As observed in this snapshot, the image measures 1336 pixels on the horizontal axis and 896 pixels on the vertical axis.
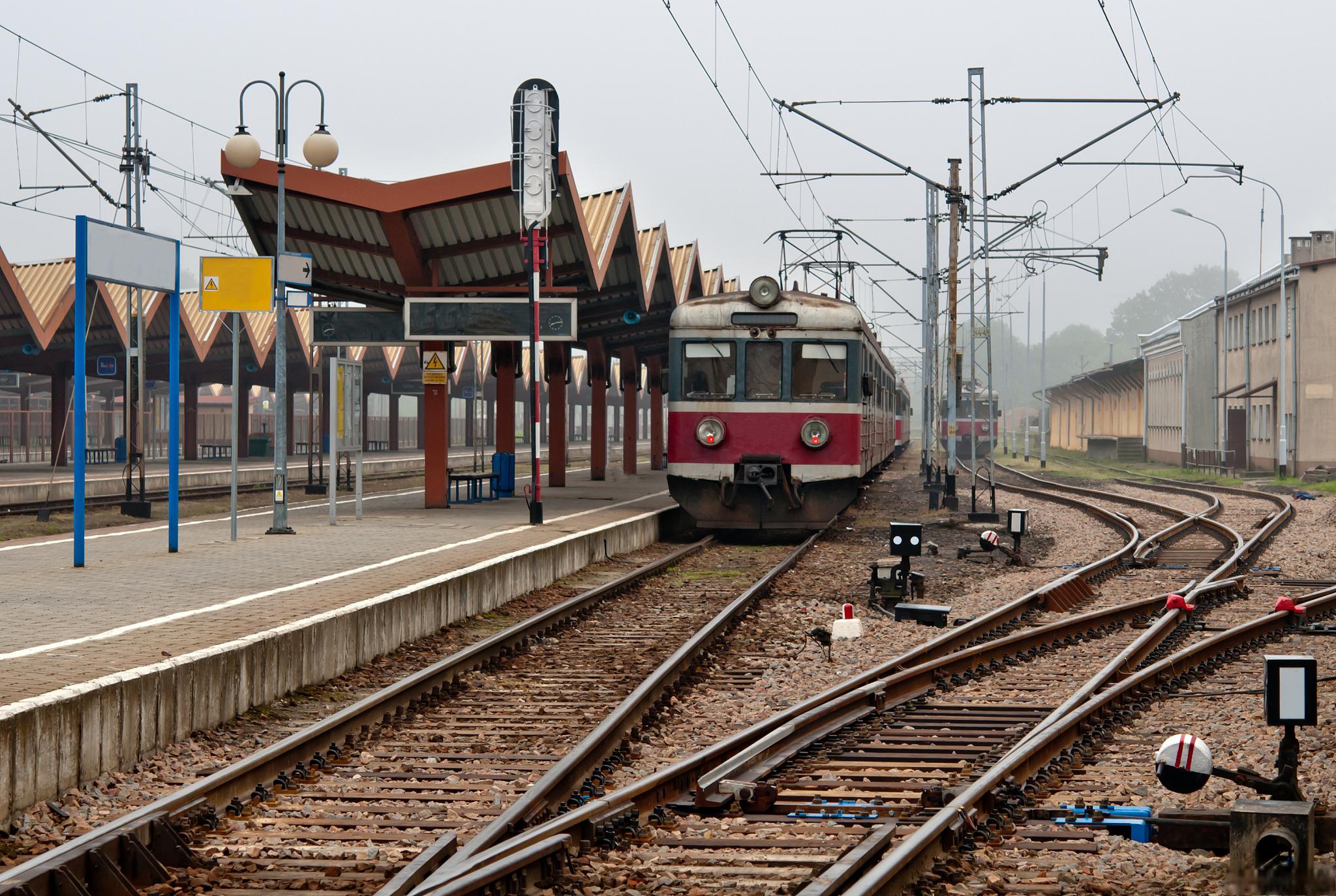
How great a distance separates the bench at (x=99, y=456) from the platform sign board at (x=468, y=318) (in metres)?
28.3

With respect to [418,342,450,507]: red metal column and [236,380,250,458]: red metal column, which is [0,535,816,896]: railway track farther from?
[236,380,250,458]: red metal column

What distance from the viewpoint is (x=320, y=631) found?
32.1ft

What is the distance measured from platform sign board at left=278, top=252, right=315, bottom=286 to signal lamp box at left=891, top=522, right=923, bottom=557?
25.0 feet

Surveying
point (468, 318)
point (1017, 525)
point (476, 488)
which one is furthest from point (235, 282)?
point (476, 488)

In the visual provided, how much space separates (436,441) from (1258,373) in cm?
3384

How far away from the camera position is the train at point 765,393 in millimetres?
19969

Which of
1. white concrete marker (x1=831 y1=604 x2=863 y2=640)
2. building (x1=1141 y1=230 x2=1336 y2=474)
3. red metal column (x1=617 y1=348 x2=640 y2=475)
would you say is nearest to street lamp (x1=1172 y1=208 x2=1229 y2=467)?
building (x1=1141 y1=230 x2=1336 y2=474)

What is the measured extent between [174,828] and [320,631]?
406 cm

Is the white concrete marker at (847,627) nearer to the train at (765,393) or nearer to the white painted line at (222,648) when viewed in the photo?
the white painted line at (222,648)

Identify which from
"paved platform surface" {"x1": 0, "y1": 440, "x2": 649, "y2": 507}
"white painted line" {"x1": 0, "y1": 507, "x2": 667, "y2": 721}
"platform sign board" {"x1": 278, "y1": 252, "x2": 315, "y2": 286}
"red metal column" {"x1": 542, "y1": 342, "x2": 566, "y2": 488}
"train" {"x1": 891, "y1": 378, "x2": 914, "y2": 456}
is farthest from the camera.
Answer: "train" {"x1": 891, "y1": 378, "x2": 914, "y2": 456}

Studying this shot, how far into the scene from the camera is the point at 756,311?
20.0 metres

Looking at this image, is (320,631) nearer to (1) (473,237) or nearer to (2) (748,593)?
(2) (748,593)

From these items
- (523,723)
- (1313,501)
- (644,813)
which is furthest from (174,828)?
(1313,501)

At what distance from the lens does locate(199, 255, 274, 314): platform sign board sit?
16234mm
